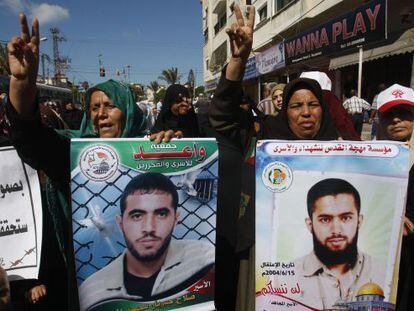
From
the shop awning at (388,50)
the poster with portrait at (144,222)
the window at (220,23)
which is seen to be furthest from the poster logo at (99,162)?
the window at (220,23)

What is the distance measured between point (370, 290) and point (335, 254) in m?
0.24

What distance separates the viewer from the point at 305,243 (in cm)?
163

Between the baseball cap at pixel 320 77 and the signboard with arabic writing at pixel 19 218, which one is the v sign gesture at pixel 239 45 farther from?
the baseball cap at pixel 320 77

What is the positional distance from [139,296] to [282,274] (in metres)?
0.64

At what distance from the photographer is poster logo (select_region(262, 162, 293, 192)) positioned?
161 cm

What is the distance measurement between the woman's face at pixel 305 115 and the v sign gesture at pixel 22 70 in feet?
3.99

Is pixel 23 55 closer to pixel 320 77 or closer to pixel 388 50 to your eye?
pixel 320 77

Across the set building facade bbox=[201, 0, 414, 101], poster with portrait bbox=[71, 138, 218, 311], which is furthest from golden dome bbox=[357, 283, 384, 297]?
building facade bbox=[201, 0, 414, 101]

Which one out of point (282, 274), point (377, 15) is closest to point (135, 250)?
point (282, 274)

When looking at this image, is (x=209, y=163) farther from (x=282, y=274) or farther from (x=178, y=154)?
(x=282, y=274)

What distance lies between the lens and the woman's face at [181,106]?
13.0 ft

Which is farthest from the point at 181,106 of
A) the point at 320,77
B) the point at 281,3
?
the point at 281,3

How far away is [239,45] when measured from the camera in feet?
5.72

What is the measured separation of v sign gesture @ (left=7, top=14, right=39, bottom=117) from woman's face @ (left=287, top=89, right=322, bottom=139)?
3.99 ft
